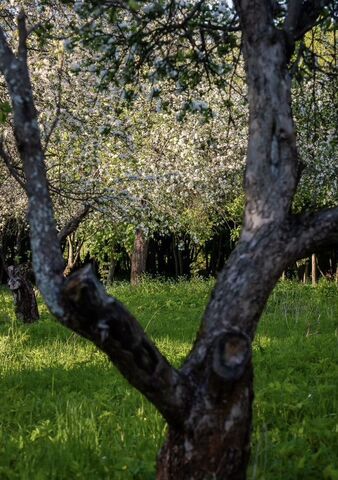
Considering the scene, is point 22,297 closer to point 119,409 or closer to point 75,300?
point 119,409

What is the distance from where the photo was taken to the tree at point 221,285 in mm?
3312

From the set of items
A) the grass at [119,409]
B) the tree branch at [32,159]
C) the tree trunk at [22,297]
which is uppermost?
the tree branch at [32,159]

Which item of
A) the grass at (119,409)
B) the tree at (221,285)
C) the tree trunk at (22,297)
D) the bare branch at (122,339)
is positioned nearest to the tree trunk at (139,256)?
the tree trunk at (22,297)

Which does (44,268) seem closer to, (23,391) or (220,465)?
(220,465)

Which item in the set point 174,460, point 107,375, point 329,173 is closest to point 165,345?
point 107,375

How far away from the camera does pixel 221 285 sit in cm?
394

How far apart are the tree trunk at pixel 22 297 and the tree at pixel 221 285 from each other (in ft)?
36.4

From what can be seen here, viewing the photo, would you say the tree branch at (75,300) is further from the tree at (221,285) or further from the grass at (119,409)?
the grass at (119,409)

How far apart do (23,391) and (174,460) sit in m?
4.70

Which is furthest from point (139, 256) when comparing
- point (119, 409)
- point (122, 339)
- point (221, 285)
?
point (122, 339)

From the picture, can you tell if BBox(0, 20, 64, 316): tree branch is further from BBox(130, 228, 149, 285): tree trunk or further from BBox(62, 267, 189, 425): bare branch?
BBox(130, 228, 149, 285): tree trunk

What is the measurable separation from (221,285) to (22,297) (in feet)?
37.4

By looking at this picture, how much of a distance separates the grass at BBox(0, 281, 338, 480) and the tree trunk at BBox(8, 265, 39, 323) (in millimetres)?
1409

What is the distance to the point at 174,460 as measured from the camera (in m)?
3.80
